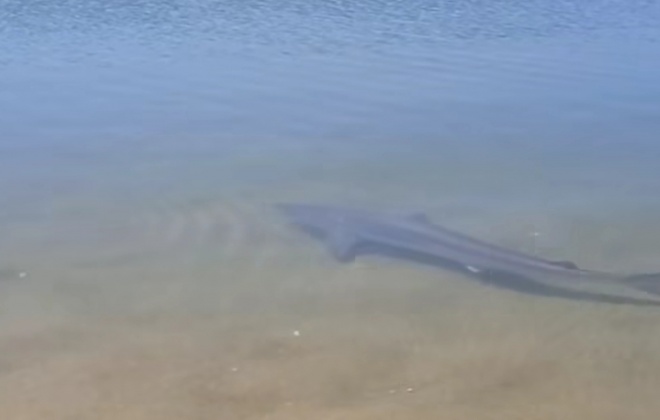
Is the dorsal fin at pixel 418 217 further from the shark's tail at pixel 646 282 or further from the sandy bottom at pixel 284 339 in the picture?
the shark's tail at pixel 646 282

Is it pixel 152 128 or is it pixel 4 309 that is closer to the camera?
pixel 4 309

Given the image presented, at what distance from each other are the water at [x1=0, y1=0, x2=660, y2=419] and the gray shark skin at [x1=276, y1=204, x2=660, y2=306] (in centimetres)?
13

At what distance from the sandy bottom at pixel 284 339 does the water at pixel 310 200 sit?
0.05 feet

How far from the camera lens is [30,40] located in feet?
50.0

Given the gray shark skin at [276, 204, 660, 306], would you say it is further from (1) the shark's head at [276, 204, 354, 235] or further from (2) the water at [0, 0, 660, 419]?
(2) the water at [0, 0, 660, 419]

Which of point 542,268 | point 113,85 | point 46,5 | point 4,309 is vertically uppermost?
A: point 542,268

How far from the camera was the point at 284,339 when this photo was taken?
644 cm

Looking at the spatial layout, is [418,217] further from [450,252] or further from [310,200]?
[310,200]

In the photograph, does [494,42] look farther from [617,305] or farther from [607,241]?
[617,305]

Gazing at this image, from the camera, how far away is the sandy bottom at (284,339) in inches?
223

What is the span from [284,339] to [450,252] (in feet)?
4.69

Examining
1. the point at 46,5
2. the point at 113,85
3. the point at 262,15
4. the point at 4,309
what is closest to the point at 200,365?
the point at 4,309

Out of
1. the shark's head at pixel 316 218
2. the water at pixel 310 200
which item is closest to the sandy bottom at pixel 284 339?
the water at pixel 310 200

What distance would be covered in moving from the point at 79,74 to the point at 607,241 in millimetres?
7348
